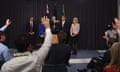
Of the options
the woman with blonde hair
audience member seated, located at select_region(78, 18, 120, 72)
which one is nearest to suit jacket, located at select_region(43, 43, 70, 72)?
audience member seated, located at select_region(78, 18, 120, 72)

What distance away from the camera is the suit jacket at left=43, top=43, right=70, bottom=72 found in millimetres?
4699

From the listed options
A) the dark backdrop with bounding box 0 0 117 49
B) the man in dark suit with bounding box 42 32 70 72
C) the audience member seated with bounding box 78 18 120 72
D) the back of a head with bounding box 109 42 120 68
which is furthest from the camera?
the dark backdrop with bounding box 0 0 117 49

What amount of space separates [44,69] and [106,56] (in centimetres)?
98

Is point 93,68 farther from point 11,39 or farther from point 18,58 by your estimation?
point 11,39

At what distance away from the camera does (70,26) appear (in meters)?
12.1

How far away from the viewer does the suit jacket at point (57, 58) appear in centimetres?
470

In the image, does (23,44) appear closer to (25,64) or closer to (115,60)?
(25,64)

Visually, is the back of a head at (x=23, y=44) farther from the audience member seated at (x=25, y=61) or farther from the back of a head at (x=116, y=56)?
the back of a head at (x=116, y=56)

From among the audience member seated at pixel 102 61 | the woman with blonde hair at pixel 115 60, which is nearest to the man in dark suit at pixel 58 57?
the audience member seated at pixel 102 61

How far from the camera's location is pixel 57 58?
4738 mm

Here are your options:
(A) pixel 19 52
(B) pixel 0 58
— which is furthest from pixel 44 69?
(A) pixel 19 52

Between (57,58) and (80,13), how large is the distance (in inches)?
381

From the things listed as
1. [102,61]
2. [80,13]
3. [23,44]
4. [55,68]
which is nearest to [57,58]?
[55,68]

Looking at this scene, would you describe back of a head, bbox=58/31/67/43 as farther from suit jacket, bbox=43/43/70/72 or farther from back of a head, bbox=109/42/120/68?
back of a head, bbox=109/42/120/68
